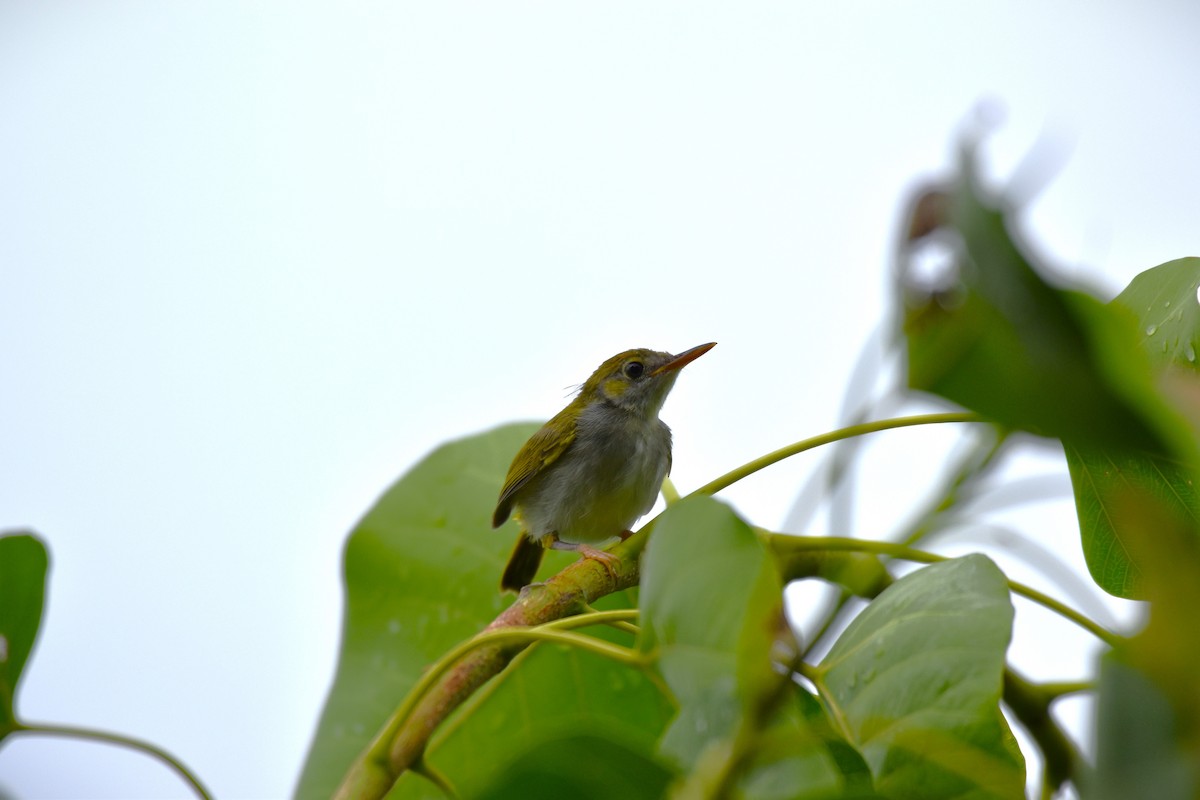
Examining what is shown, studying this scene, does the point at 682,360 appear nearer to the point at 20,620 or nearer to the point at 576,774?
the point at 20,620

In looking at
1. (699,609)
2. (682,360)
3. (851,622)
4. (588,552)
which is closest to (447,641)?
(588,552)

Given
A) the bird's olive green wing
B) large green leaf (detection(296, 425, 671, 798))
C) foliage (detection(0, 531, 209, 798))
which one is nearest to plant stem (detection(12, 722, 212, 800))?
foliage (detection(0, 531, 209, 798))

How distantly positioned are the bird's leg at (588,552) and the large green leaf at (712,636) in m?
0.63

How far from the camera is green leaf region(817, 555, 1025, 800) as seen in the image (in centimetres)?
121

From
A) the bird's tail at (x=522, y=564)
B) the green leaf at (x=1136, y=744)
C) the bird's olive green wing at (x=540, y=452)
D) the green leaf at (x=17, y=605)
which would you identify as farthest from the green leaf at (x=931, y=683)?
the bird's olive green wing at (x=540, y=452)

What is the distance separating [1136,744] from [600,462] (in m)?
3.52

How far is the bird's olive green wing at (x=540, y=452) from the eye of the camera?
3.61m

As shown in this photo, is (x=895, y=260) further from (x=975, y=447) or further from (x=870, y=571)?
(x=870, y=571)

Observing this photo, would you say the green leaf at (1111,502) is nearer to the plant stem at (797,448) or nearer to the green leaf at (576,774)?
the plant stem at (797,448)

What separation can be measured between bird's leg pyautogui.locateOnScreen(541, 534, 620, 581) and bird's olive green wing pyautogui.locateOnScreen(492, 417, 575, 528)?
173 mm

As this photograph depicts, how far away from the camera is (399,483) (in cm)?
282

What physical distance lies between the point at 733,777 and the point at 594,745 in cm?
23

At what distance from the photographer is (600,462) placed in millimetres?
4070

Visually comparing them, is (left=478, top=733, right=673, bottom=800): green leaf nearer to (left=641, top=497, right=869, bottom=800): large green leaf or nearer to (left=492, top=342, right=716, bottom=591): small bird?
(left=641, top=497, right=869, bottom=800): large green leaf
